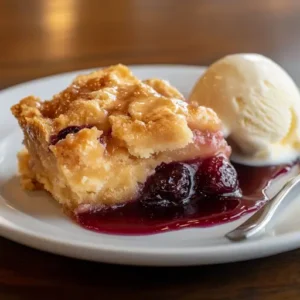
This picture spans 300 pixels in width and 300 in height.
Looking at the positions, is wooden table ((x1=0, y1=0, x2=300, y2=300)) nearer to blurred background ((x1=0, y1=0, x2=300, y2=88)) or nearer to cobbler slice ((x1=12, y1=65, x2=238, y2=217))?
blurred background ((x1=0, y1=0, x2=300, y2=88))

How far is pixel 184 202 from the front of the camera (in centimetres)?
185

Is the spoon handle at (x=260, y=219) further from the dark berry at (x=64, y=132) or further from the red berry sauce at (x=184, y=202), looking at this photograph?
the dark berry at (x=64, y=132)

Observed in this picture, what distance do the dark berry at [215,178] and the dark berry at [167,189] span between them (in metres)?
0.05

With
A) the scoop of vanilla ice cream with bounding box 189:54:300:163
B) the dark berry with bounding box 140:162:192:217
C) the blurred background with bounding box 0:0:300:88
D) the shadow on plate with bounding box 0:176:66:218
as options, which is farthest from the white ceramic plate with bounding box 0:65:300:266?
the blurred background with bounding box 0:0:300:88

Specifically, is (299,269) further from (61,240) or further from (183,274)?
(61,240)

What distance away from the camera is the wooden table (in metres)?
1.44

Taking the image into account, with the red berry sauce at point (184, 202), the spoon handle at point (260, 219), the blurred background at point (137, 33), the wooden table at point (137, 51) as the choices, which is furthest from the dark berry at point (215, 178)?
the blurred background at point (137, 33)

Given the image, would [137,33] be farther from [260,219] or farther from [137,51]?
[260,219]

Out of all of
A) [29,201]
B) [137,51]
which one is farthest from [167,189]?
[137,51]

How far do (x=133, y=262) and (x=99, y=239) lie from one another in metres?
0.19

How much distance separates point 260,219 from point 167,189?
29cm

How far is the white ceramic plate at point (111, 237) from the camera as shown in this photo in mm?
1411

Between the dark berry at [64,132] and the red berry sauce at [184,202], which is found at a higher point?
the dark berry at [64,132]

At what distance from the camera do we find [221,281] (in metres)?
1.46
